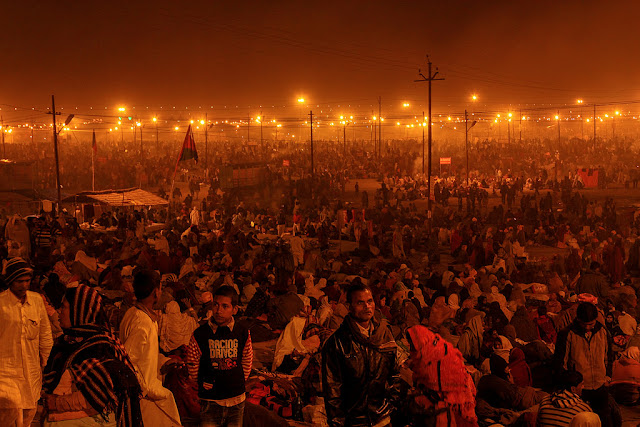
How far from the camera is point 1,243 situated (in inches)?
597

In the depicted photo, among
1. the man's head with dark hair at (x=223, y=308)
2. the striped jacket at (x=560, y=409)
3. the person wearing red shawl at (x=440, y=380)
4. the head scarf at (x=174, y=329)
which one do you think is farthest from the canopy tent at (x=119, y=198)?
the striped jacket at (x=560, y=409)

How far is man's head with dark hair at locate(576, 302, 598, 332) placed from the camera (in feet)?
16.8

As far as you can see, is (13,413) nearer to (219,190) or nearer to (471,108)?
(219,190)

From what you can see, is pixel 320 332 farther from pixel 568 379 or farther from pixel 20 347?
pixel 20 347

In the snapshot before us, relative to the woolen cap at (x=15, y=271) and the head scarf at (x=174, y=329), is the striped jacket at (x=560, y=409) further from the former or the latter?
the head scarf at (x=174, y=329)

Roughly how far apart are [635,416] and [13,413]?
5238 mm

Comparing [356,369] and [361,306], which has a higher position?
[361,306]

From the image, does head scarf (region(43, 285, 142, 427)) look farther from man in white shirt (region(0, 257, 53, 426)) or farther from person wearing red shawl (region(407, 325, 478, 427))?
person wearing red shawl (region(407, 325, 478, 427))

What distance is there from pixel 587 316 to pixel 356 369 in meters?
2.61

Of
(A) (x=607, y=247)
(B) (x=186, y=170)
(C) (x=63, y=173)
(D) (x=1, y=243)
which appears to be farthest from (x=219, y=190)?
(A) (x=607, y=247)

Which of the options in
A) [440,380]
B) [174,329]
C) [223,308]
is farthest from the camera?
[174,329]

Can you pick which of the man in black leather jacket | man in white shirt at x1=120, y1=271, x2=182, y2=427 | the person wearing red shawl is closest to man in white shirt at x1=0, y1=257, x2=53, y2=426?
man in white shirt at x1=120, y1=271, x2=182, y2=427

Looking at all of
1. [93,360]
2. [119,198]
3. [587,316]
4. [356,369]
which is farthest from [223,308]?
[119,198]

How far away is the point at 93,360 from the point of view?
330cm
